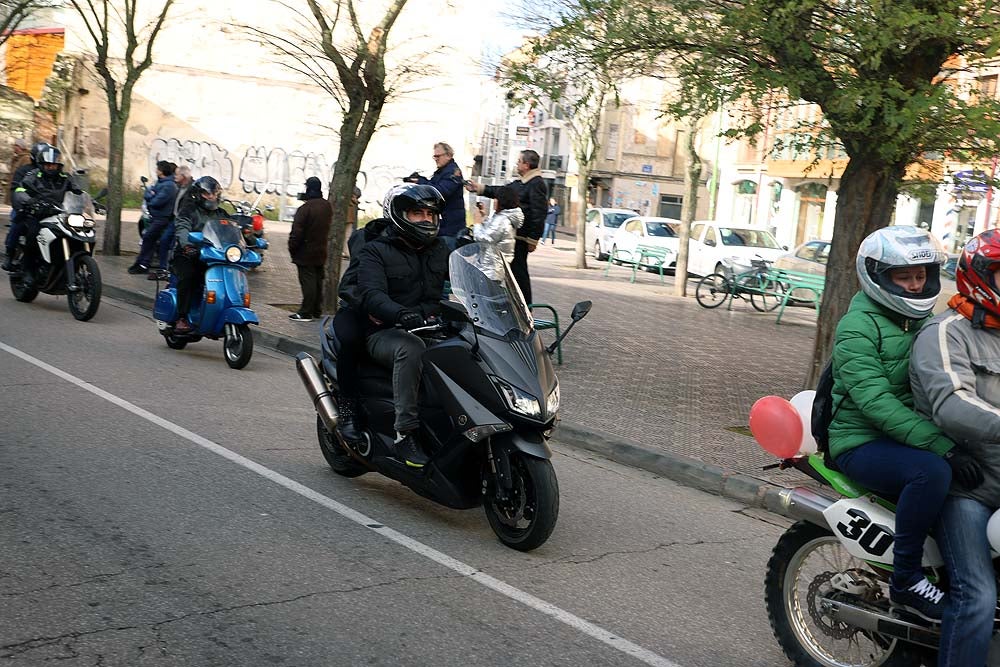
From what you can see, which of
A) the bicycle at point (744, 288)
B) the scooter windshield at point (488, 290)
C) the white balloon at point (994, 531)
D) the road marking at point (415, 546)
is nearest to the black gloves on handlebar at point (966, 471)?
the white balloon at point (994, 531)

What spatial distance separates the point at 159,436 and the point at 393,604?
130 inches

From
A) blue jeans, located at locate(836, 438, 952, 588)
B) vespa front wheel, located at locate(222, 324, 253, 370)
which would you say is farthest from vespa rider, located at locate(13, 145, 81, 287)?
blue jeans, located at locate(836, 438, 952, 588)

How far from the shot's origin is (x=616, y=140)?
64.8 metres

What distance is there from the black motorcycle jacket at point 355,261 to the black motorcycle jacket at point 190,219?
500cm

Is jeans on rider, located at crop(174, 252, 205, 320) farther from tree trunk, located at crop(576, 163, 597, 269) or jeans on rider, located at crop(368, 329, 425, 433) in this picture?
tree trunk, located at crop(576, 163, 597, 269)

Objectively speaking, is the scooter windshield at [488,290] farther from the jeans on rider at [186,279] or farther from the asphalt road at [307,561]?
the jeans on rider at [186,279]

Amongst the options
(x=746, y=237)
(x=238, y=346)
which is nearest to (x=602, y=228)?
(x=746, y=237)

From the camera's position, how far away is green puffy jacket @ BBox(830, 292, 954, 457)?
12.8 ft

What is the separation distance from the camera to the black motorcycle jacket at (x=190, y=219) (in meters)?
11.0

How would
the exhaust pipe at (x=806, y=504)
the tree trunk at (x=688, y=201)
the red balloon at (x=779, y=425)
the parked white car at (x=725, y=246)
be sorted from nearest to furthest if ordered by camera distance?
the exhaust pipe at (x=806, y=504), the red balloon at (x=779, y=425), the tree trunk at (x=688, y=201), the parked white car at (x=725, y=246)

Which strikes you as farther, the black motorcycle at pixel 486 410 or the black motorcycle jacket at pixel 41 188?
the black motorcycle jacket at pixel 41 188

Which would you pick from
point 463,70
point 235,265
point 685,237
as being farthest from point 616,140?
point 235,265

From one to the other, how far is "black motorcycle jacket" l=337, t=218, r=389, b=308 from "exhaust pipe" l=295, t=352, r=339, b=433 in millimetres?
469

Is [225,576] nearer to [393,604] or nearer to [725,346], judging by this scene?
[393,604]
